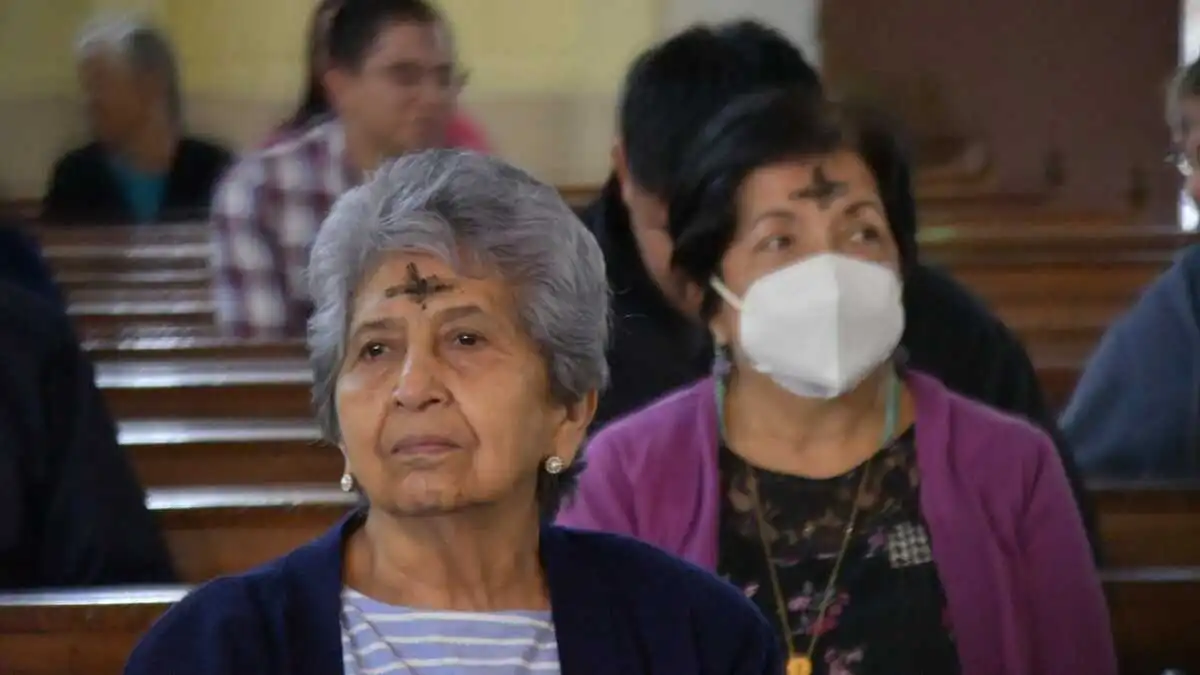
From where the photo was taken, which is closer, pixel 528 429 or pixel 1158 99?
pixel 528 429

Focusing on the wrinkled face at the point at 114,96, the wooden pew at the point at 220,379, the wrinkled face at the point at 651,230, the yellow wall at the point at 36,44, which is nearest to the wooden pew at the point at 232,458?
the wooden pew at the point at 220,379

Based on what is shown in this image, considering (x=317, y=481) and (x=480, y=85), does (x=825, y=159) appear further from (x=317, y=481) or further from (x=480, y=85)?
(x=480, y=85)

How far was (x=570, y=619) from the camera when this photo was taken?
132cm

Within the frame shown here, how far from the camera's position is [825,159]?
175 centimetres

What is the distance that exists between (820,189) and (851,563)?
335 millimetres

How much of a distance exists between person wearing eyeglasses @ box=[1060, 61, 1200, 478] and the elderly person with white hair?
8.89ft

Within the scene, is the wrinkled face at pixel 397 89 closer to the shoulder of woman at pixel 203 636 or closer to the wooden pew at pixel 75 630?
the wooden pew at pixel 75 630

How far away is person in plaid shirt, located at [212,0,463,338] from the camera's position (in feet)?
10.8

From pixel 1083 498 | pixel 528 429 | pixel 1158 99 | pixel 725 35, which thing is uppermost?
pixel 725 35

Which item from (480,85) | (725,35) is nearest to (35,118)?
(480,85)

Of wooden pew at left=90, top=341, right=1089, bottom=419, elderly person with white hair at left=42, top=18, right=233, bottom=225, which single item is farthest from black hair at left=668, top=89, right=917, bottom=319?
elderly person with white hair at left=42, top=18, right=233, bottom=225

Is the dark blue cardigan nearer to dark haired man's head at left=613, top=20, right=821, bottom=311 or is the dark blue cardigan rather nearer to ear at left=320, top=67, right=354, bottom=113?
dark haired man's head at left=613, top=20, right=821, bottom=311

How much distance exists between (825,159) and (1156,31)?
538 cm

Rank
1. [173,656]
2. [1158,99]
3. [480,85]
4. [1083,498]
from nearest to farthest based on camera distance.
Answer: [173,656] → [1083,498] → [1158,99] → [480,85]
